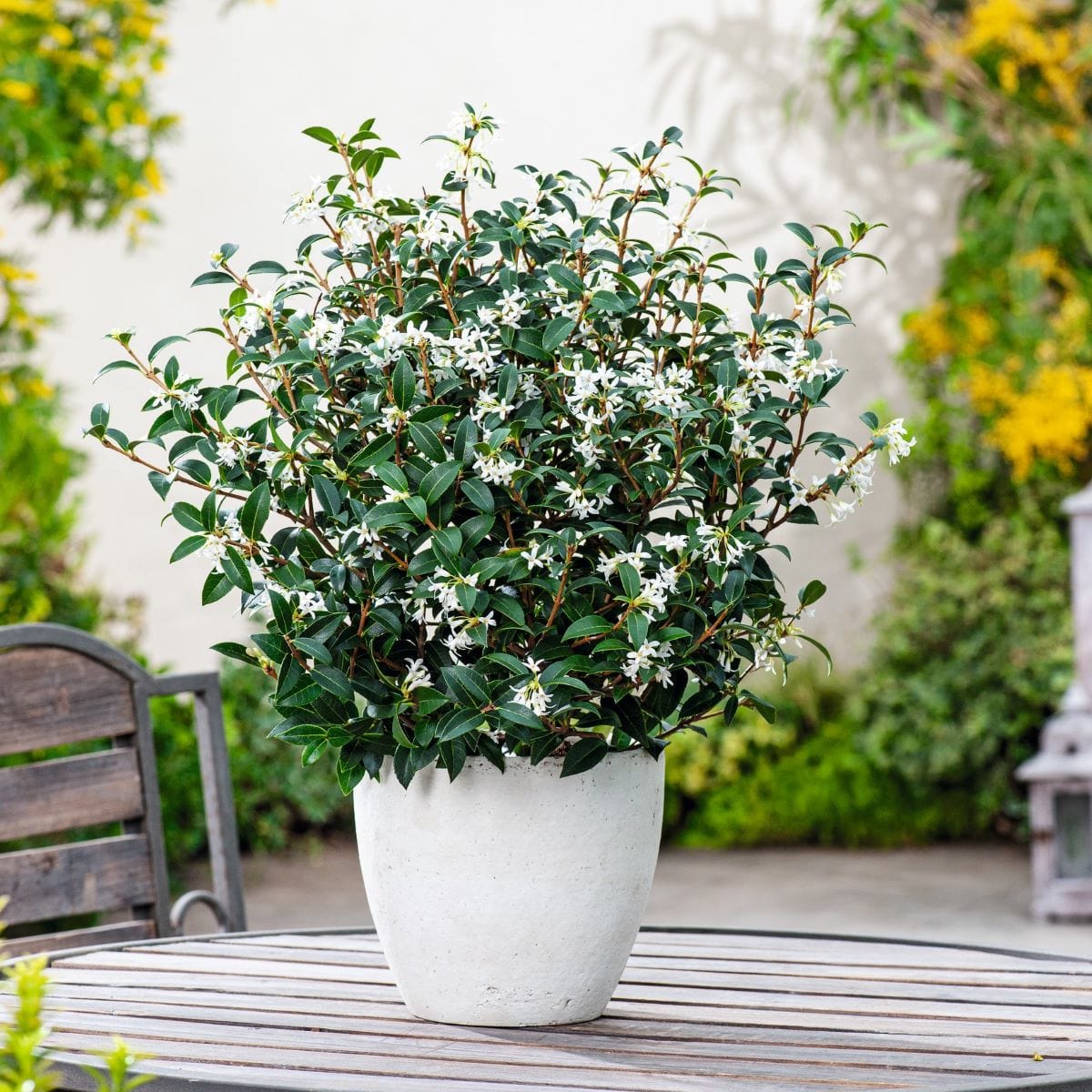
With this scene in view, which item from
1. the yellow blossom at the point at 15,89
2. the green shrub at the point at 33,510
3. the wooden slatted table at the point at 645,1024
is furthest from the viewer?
the green shrub at the point at 33,510

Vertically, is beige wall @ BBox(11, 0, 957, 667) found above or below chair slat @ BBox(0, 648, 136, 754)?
above

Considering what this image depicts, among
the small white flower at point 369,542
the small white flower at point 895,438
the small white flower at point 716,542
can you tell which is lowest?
the small white flower at point 716,542

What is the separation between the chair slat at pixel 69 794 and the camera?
1.78 m

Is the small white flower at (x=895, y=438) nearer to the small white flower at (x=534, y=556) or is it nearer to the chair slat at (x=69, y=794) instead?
the small white flower at (x=534, y=556)

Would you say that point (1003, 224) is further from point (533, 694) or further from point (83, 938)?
point (533, 694)

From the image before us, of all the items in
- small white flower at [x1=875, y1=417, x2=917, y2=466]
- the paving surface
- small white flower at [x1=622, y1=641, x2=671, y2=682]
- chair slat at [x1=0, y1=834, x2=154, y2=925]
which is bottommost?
the paving surface

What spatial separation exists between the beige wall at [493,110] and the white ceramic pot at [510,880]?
4741 millimetres

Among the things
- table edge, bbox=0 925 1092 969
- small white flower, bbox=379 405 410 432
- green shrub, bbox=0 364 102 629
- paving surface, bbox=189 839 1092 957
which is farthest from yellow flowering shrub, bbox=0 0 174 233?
small white flower, bbox=379 405 410 432

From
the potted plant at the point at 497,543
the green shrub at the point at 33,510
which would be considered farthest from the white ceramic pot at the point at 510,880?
the green shrub at the point at 33,510

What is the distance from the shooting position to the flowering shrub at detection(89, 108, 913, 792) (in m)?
1.18

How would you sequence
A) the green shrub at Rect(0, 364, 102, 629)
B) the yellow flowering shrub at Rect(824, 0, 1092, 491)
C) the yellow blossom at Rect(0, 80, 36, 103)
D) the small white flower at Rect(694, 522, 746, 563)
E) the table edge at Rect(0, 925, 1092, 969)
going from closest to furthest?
the small white flower at Rect(694, 522, 746, 563), the table edge at Rect(0, 925, 1092, 969), the yellow blossom at Rect(0, 80, 36, 103), the green shrub at Rect(0, 364, 102, 629), the yellow flowering shrub at Rect(824, 0, 1092, 491)

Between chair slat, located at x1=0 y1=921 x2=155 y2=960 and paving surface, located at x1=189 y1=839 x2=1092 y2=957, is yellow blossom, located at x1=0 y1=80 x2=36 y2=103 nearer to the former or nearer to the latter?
chair slat, located at x1=0 y1=921 x2=155 y2=960

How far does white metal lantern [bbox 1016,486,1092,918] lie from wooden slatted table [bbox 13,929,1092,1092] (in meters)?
2.84

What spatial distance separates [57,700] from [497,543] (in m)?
0.84
